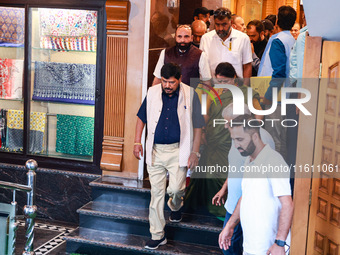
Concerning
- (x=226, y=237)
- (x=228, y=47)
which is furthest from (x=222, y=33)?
(x=226, y=237)

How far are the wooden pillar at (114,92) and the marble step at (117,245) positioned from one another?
905mm

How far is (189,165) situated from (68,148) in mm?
2294

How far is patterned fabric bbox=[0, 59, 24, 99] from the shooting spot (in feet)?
22.5

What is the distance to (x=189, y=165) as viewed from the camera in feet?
16.5

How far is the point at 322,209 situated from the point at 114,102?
3.12 metres

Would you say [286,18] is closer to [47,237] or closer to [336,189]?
[336,189]

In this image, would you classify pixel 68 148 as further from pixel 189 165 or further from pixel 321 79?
pixel 321 79

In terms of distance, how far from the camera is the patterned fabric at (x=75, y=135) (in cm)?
666

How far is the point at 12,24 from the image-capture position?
6.78m

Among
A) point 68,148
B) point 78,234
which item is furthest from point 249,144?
point 68,148

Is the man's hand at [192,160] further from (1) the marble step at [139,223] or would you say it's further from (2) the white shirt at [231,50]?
(2) the white shirt at [231,50]

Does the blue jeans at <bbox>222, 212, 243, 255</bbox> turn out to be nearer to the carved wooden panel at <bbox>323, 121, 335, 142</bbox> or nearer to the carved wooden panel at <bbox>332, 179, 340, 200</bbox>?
the carved wooden panel at <bbox>332, 179, 340, 200</bbox>

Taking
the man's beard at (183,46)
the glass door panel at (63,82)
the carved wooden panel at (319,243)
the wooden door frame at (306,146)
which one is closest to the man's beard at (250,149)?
the wooden door frame at (306,146)

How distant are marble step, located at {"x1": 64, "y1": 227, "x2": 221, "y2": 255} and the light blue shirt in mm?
1350
